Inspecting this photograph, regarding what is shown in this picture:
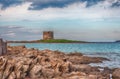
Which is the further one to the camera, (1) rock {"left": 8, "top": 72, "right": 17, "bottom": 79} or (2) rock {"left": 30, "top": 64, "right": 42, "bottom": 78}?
(2) rock {"left": 30, "top": 64, "right": 42, "bottom": 78}

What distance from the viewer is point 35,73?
28031 mm

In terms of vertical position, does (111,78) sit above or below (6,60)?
below

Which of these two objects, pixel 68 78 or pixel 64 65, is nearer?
pixel 68 78

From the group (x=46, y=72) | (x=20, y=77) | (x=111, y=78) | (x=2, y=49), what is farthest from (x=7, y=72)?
(x=2, y=49)

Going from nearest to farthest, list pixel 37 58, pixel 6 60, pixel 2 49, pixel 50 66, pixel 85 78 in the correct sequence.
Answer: pixel 85 78, pixel 6 60, pixel 50 66, pixel 37 58, pixel 2 49

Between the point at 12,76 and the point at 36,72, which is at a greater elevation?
the point at 12,76

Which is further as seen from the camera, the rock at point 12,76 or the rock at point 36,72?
the rock at point 36,72

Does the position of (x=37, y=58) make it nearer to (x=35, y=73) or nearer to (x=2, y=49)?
(x=35, y=73)

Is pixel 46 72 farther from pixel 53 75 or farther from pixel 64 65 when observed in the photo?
pixel 64 65

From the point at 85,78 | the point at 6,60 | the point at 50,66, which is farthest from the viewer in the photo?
the point at 50,66

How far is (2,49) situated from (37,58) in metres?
8.86

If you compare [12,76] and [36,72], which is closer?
[12,76]

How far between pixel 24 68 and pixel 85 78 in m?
5.55

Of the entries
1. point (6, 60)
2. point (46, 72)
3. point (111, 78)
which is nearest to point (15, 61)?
point (6, 60)
